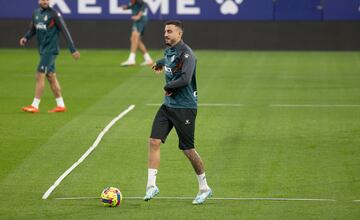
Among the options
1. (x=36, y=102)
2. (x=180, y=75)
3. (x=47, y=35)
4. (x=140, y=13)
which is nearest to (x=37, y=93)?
(x=36, y=102)

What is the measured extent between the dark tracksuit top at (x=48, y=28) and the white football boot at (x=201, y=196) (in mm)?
8057

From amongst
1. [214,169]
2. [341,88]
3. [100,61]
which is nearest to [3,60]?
[100,61]

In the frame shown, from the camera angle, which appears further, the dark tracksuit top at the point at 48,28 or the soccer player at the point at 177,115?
the dark tracksuit top at the point at 48,28

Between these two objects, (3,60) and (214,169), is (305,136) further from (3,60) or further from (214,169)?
(3,60)

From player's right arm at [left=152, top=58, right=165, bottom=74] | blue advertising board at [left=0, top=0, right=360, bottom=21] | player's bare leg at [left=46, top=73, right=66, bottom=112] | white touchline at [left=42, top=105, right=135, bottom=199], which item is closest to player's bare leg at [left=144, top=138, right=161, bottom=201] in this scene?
player's right arm at [left=152, top=58, right=165, bottom=74]

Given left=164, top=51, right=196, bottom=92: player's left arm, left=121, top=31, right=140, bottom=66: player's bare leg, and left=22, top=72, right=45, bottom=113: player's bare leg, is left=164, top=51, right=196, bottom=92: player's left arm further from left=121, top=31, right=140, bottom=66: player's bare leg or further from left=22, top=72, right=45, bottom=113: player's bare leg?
left=121, top=31, right=140, bottom=66: player's bare leg

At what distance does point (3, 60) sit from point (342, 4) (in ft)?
39.5

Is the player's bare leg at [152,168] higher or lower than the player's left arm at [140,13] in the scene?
higher

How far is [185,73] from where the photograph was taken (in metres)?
11.9

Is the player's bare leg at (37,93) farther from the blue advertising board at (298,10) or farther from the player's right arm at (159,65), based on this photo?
the blue advertising board at (298,10)

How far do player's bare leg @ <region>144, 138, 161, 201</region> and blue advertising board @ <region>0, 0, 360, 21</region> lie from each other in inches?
922

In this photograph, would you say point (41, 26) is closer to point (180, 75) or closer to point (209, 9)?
point (180, 75)

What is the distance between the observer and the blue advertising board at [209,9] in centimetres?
3500

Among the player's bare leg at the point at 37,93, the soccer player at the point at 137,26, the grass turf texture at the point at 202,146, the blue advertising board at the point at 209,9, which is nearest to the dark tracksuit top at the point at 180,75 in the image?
the grass turf texture at the point at 202,146
